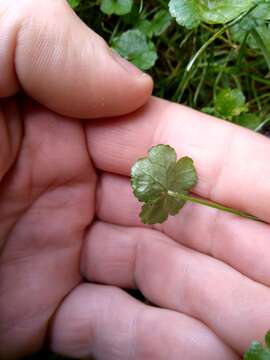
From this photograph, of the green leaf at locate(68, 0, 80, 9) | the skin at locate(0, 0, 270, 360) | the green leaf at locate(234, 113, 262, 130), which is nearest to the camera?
the skin at locate(0, 0, 270, 360)

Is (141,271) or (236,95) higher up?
(236,95)

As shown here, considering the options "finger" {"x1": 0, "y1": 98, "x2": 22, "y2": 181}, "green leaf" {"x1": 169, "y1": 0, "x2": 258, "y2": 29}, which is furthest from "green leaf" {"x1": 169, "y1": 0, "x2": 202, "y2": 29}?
"finger" {"x1": 0, "y1": 98, "x2": 22, "y2": 181}

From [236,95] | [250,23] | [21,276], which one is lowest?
[21,276]

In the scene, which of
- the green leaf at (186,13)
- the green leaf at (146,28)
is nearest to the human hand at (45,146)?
the green leaf at (186,13)

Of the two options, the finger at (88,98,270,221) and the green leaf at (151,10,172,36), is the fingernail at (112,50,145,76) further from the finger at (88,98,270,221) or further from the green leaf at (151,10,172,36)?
the green leaf at (151,10,172,36)

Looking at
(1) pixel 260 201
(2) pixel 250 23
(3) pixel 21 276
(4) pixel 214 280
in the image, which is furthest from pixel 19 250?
(2) pixel 250 23

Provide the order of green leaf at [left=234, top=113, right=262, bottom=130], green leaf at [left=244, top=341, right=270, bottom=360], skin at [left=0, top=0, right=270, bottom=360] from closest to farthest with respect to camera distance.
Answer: green leaf at [left=244, top=341, right=270, bottom=360]
skin at [left=0, top=0, right=270, bottom=360]
green leaf at [left=234, top=113, right=262, bottom=130]

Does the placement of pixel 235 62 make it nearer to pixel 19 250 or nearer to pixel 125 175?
pixel 125 175
